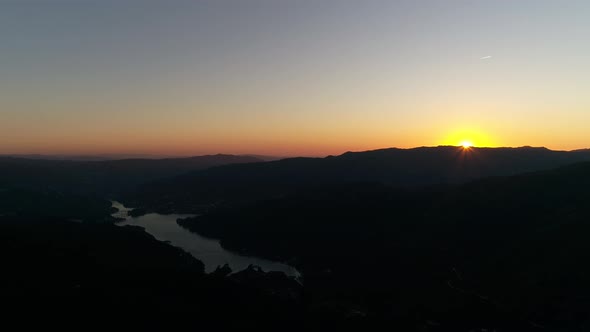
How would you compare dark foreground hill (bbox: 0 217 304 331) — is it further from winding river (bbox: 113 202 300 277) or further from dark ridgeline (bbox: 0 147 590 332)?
winding river (bbox: 113 202 300 277)

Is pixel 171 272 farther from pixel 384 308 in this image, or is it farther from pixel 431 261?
pixel 431 261

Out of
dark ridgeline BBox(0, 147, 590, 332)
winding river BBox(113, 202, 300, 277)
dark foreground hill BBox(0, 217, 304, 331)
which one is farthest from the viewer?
winding river BBox(113, 202, 300, 277)

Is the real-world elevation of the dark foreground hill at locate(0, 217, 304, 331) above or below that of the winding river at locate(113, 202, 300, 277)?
above

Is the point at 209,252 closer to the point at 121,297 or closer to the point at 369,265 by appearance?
the point at 369,265

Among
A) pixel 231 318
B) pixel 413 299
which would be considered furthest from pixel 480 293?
pixel 231 318

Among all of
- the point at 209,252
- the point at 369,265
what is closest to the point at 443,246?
the point at 369,265

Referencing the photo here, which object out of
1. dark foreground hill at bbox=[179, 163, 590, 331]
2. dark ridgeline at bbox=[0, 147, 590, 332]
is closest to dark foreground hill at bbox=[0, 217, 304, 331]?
dark ridgeline at bbox=[0, 147, 590, 332]
